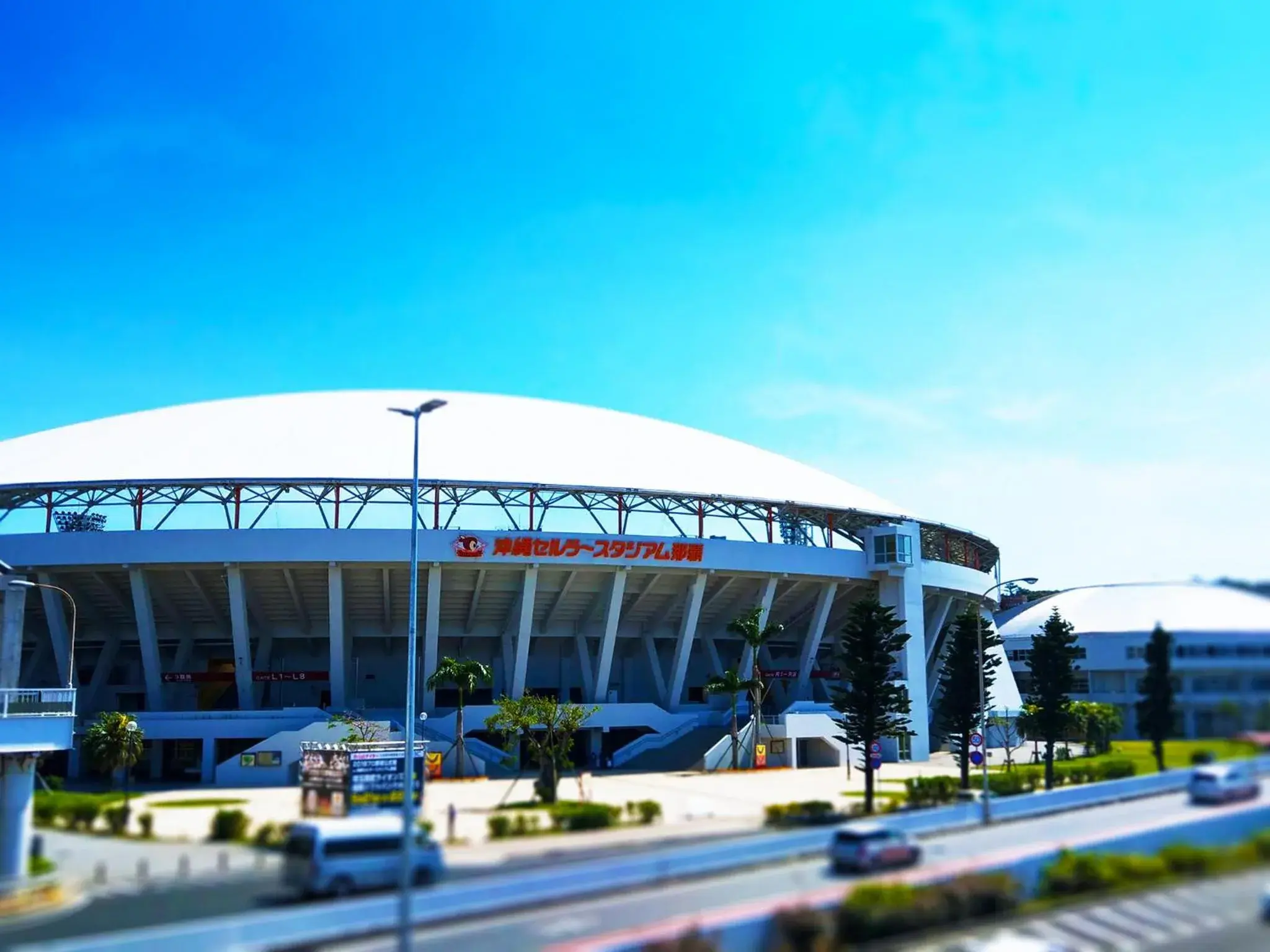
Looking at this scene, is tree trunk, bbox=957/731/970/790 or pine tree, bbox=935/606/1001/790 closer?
tree trunk, bbox=957/731/970/790

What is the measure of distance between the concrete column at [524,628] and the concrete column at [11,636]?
2731 cm

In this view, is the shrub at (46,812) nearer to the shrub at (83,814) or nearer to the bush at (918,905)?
the shrub at (83,814)

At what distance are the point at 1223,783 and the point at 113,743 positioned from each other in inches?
1795

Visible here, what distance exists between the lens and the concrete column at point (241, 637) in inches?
2335

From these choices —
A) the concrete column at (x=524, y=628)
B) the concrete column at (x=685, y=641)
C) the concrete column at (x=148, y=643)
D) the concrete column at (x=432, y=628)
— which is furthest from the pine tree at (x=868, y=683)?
the concrete column at (x=148, y=643)

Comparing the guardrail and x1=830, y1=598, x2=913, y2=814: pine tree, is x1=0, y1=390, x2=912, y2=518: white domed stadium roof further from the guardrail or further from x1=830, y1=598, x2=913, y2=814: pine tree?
the guardrail

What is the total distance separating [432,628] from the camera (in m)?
61.6

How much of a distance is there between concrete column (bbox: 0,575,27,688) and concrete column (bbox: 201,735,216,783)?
19184 millimetres

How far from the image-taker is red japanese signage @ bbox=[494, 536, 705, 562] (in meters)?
60.1

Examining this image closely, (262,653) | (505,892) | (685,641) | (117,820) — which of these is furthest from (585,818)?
(262,653)

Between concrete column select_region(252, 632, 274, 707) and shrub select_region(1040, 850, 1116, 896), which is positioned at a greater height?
concrete column select_region(252, 632, 274, 707)

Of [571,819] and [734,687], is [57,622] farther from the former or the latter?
[571,819]

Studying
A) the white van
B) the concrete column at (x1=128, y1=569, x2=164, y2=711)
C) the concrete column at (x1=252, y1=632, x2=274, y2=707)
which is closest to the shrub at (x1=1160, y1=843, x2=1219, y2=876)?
the white van

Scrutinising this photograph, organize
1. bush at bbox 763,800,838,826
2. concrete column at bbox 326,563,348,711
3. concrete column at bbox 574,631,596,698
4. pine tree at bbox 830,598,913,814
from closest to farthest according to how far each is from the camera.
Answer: bush at bbox 763,800,838,826 < pine tree at bbox 830,598,913,814 < concrete column at bbox 326,563,348,711 < concrete column at bbox 574,631,596,698
